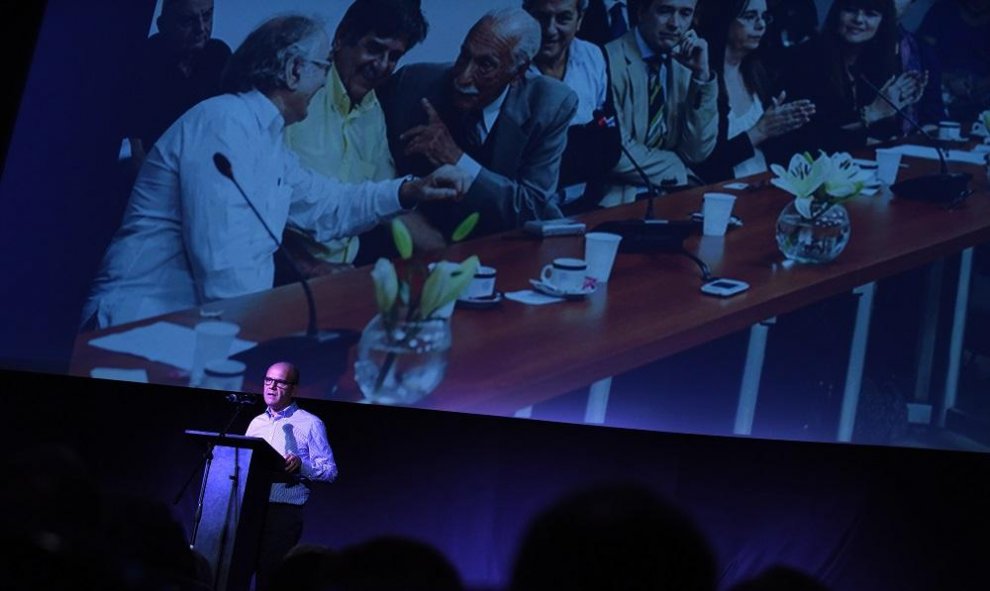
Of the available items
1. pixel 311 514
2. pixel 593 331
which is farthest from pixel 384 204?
pixel 311 514

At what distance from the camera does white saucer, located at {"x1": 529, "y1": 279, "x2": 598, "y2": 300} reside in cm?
405

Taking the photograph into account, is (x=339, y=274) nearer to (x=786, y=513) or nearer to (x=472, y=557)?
(x=472, y=557)

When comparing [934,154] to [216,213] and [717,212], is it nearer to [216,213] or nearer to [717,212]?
[717,212]

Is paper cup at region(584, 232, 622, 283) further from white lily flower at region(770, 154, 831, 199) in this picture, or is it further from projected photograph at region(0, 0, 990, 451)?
white lily flower at region(770, 154, 831, 199)

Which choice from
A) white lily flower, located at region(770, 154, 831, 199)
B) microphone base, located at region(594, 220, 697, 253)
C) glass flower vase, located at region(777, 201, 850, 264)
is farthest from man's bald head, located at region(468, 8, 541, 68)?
glass flower vase, located at region(777, 201, 850, 264)

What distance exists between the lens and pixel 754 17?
166 inches

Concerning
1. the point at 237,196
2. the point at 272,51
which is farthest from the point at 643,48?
the point at 237,196

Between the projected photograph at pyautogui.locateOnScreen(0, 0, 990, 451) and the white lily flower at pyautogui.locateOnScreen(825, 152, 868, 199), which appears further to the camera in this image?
the white lily flower at pyautogui.locateOnScreen(825, 152, 868, 199)

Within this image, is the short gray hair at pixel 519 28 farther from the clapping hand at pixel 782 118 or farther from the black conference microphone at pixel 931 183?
the black conference microphone at pixel 931 183

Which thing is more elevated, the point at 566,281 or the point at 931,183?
the point at 931,183

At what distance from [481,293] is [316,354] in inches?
24.1

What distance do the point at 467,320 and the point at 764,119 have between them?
1.28m

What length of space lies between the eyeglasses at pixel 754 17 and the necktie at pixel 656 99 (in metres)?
0.32

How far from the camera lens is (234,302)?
13.7 ft
